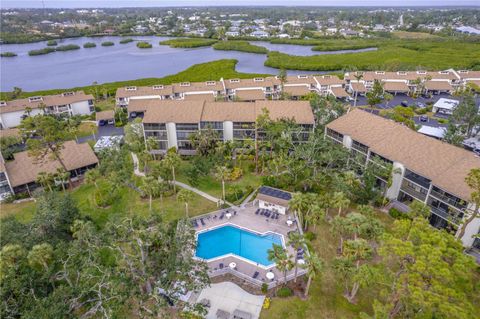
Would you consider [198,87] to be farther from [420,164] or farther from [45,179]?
[420,164]

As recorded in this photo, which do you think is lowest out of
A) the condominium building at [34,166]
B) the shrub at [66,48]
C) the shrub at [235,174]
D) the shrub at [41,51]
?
the shrub at [235,174]

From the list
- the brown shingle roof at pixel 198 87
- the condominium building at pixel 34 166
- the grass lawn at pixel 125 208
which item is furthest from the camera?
the brown shingle roof at pixel 198 87

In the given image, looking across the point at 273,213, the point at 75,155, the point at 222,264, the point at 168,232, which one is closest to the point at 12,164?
the point at 75,155

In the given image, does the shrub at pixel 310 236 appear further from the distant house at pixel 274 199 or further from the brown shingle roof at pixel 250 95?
the brown shingle roof at pixel 250 95

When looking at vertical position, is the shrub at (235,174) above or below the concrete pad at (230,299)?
above

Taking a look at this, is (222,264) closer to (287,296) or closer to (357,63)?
(287,296)

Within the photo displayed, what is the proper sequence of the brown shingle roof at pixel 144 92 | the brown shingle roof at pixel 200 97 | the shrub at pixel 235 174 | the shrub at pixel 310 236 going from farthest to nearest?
the brown shingle roof at pixel 144 92, the brown shingle roof at pixel 200 97, the shrub at pixel 235 174, the shrub at pixel 310 236

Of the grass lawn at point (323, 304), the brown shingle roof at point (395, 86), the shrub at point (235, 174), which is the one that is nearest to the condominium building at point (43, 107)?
the shrub at point (235, 174)
